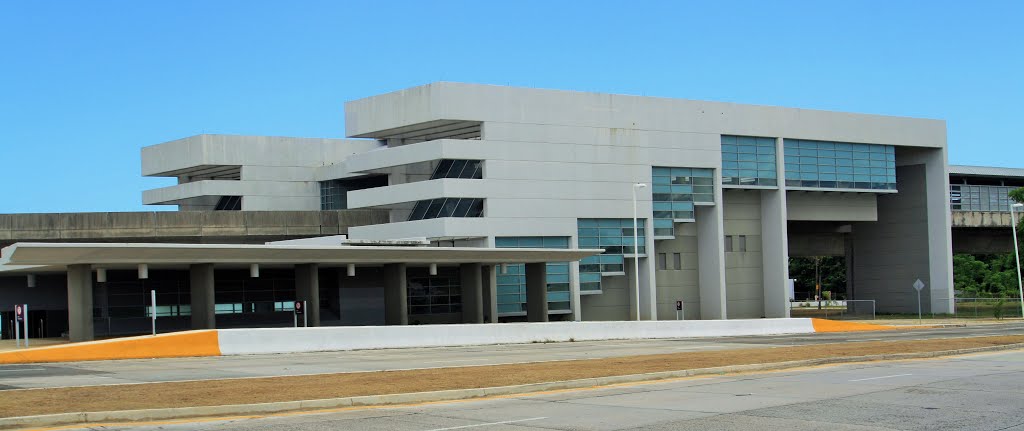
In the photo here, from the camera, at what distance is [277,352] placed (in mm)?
34875

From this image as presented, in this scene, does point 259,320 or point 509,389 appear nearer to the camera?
point 509,389

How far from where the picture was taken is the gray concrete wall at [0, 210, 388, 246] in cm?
6066

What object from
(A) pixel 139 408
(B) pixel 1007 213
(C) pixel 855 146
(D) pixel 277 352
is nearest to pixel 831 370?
(A) pixel 139 408

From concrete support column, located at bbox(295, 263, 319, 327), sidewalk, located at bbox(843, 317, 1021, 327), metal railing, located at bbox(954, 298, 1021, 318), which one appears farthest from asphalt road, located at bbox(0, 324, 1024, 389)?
metal railing, located at bbox(954, 298, 1021, 318)

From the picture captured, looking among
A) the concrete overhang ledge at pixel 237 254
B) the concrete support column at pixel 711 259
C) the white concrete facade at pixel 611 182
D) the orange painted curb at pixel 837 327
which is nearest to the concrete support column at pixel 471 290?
the concrete overhang ledge at pixel 237 254

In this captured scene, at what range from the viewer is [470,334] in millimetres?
42094

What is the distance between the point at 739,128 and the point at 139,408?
58491mm

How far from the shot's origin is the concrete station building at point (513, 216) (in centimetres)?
5397

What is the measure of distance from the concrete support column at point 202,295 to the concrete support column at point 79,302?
14.4ft

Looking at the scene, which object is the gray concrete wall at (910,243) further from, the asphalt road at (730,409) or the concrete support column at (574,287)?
the asphalt road at (730,409)

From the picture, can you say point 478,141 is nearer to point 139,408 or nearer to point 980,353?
point 980,353

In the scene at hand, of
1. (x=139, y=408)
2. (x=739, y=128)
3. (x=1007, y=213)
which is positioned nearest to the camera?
(x=139, y=408)

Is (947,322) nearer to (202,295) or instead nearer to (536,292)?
(536,292)

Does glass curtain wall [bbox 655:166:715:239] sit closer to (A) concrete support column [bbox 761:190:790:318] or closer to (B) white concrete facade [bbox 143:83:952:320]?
(B) white concrete facade [bbox 143:83:952:320]
